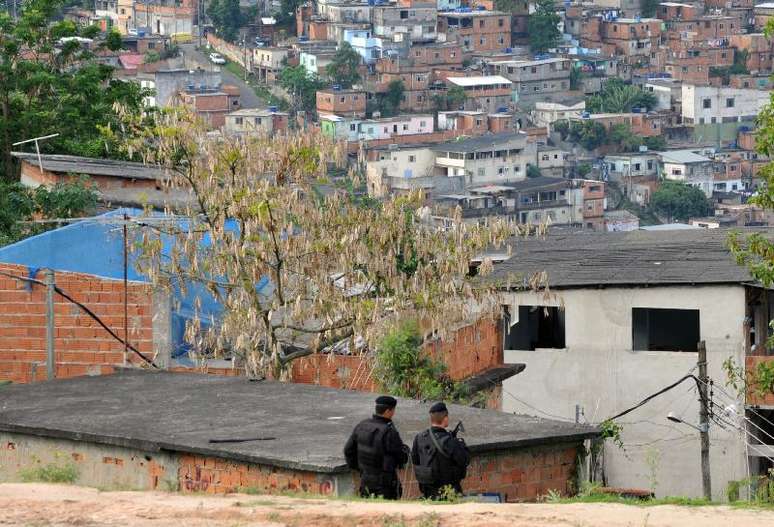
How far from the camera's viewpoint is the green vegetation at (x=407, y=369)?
10883 millimetres

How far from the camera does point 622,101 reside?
85438 millimetres

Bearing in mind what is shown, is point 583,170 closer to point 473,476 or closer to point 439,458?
point 473,476

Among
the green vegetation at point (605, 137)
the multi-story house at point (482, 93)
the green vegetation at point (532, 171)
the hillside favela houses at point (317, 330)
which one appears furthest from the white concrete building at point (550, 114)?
the hillside favela houses at point (317, 330)

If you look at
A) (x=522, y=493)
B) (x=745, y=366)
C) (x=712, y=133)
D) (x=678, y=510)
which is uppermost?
(x=678, y=510)

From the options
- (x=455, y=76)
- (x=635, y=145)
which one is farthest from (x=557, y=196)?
(x=455, y=76)

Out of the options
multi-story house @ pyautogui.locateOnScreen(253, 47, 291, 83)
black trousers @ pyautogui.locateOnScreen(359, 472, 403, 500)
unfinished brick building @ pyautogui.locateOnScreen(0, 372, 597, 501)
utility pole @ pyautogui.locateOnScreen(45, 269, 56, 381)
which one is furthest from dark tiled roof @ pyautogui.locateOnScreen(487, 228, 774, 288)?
multi-story house @ pyautogui.locateOnScreen(253, 47, 291, 83)

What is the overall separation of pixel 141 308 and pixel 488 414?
2946 millimetres

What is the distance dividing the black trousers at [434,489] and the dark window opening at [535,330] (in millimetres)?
7688

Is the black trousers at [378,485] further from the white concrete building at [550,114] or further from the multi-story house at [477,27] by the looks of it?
the multi-story house at [477,27]

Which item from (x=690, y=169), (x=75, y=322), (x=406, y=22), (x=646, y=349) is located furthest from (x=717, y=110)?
(x=75, y=322)

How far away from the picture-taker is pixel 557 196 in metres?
68.4

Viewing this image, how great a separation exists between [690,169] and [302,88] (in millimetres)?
17887

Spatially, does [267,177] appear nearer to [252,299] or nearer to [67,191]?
[252,299]

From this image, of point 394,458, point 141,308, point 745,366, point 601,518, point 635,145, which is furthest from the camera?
point 635,145
